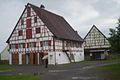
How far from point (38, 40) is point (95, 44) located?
1000 inches

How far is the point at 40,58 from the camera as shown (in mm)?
51312

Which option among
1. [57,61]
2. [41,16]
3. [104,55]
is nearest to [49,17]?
[41,16]

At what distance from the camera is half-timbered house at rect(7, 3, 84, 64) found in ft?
166

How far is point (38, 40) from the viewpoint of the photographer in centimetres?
5194

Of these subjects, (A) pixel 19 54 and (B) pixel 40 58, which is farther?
(A) pixel 19 54

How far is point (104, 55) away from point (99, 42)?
5229 mm

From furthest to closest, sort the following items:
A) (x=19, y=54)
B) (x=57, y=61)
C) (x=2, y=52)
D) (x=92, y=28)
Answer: (x=2, y=52), (x=92, y=28), (x=19, y=54), (x=57, y=61)

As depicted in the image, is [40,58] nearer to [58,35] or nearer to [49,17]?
[58,35]

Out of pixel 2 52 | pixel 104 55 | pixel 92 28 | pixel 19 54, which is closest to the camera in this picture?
pixel 19 54

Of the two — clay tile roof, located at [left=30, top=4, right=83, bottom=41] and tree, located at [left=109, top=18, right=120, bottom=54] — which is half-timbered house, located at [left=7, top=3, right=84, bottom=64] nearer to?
clay tile roof, located at [left=30, top=4, right=83, bottom=41]

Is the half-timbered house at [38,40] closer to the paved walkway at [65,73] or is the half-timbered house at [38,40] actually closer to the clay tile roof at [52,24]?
the clay tile roof at [52,24]

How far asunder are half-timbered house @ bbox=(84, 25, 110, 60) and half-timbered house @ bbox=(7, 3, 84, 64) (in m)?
14.6

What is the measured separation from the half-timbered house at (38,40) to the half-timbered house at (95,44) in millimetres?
14619

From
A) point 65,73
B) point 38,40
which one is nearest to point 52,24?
point 38,40
